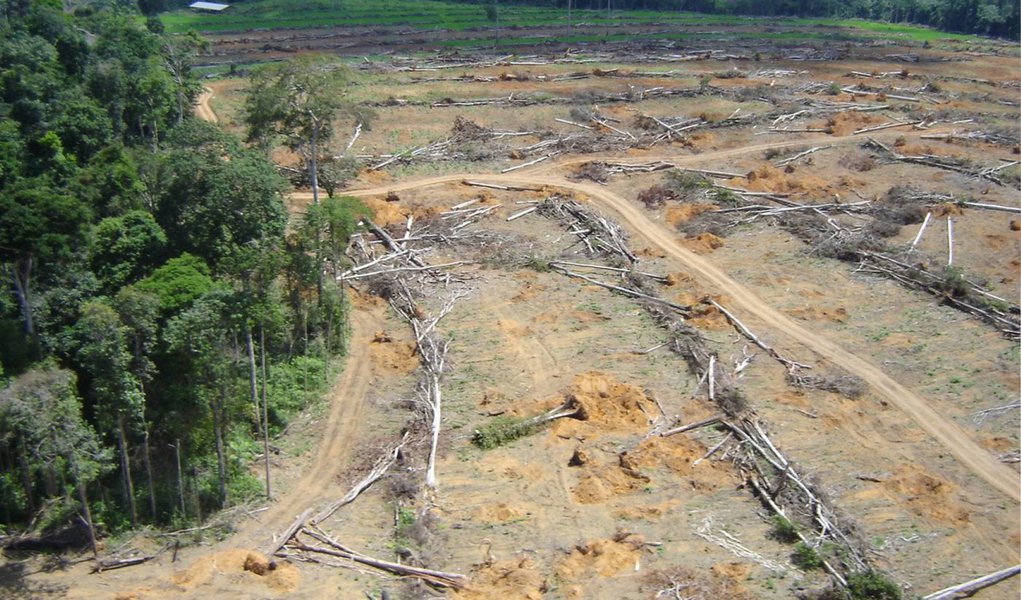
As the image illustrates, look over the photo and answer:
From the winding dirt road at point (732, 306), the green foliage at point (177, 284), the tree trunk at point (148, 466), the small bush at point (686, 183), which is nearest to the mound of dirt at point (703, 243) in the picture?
the winding dirt road at point (732, 306)

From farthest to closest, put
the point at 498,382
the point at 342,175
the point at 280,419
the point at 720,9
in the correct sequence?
the point at 720,9, the point at 342,175, the point at 498,382, the point at 280,419

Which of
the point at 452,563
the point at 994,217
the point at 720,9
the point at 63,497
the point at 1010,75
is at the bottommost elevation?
the point at 452,563

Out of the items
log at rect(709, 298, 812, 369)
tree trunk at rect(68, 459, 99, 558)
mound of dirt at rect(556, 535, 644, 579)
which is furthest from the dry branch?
log at rect(709, 298, 812, 369)

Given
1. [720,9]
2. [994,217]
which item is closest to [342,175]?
[994,217]

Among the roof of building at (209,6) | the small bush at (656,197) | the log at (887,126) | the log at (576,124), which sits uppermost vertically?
the roof of building at (209,6)

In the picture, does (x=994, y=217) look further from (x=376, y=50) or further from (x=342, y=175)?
(x=376, y=50)

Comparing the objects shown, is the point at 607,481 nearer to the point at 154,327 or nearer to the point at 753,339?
the point at 753,339

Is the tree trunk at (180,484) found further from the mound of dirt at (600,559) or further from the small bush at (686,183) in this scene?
the small bush at (686,183)
